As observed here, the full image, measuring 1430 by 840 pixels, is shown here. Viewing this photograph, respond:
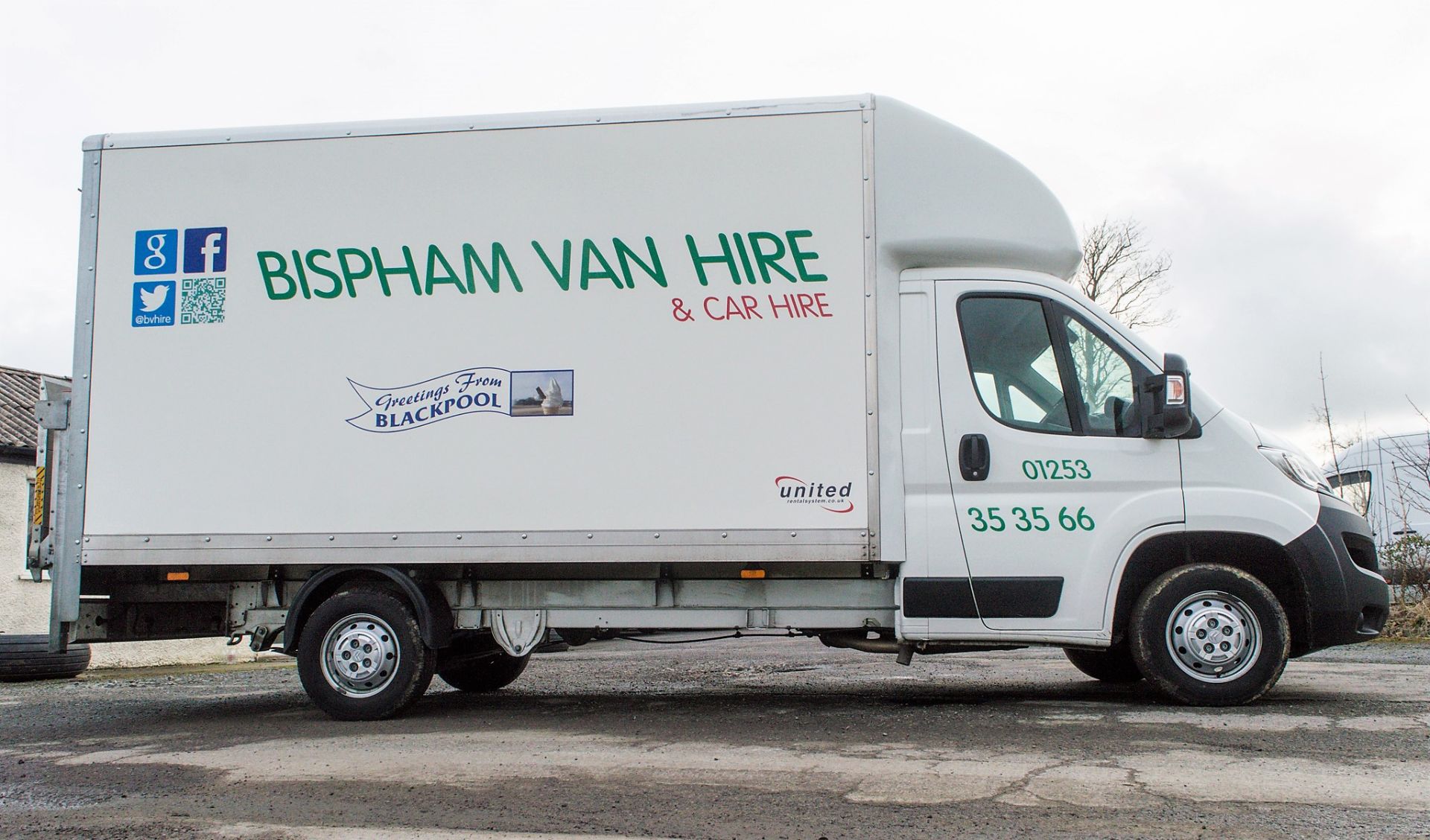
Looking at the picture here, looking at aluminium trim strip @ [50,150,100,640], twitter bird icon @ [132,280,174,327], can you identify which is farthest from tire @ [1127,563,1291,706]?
aluminium trim strip @ [50,150,100,640]

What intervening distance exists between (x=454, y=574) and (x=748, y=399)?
1979 millimetres

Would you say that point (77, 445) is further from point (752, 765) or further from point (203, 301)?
→ point (752, 765)

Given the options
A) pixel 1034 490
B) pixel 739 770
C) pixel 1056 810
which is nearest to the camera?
pixel 1056 810

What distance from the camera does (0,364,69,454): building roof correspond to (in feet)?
60.8

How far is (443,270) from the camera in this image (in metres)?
6.59

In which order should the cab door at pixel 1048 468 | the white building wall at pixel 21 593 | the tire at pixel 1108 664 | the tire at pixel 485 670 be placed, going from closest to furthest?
the cab door at pixel 1048 468 → the tire at pixel 485 670 → the tire at pixel 1108 664 → the white building wall at pixel 21 593

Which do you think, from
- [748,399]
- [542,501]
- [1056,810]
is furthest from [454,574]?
[1056,810]

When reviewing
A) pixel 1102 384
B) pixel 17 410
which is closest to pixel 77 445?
pixel 1102 384

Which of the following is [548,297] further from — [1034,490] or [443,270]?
[1034,490]

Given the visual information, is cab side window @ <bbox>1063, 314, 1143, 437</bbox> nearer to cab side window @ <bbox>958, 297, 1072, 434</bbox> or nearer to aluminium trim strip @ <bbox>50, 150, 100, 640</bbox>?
cab side window @ <bbox>958, 297, 1072, 434</bbox>

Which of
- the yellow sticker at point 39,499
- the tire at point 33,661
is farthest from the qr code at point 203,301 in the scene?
the tire at point 33,661

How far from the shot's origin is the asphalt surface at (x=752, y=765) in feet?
13.3

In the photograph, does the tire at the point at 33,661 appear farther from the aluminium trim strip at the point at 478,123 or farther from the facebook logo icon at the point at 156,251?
the aluminium trim strip at the point at 478,123

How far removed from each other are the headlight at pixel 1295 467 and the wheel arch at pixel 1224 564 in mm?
398
